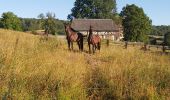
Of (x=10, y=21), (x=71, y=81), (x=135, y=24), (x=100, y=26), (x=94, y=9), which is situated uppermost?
(x=94, y=9)

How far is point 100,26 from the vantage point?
94.0 metres

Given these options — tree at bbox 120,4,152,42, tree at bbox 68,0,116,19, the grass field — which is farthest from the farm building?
the grass field

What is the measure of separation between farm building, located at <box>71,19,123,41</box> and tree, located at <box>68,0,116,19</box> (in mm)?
5686

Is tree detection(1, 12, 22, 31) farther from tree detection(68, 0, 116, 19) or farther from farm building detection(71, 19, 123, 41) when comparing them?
farm building detection(71, 19, 123, 41)

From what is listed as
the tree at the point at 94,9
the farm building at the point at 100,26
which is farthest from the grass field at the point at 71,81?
the tree at the point at 94,9

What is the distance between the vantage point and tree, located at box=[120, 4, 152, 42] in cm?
9081

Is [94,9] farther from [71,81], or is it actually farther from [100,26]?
[71,81]

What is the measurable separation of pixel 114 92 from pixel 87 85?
86 cm

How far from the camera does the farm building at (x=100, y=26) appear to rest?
92.1 m

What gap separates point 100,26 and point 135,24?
29.0 ft

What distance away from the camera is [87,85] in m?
10.4

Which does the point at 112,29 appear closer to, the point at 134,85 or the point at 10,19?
the point at 10,19

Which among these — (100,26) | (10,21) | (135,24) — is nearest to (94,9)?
(100,26)

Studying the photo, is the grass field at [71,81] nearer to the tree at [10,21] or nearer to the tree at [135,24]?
the tree at [135,24]
